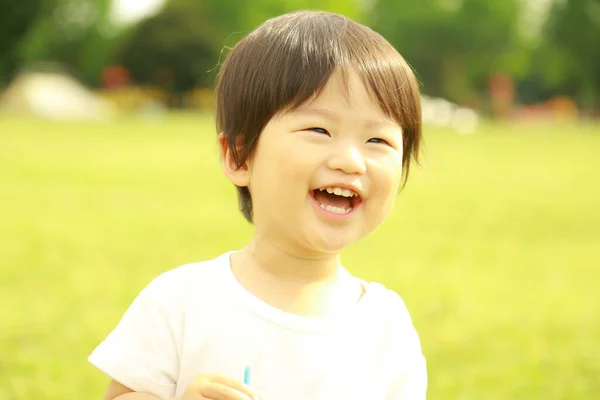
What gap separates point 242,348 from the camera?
6.75ft

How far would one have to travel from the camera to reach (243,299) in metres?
2.12

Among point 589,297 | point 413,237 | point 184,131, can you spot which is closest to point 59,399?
point 589,297

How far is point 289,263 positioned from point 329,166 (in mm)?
304

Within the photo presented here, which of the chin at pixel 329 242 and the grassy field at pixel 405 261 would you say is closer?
the chin at pixel 329 242

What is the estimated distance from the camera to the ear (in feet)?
7.22

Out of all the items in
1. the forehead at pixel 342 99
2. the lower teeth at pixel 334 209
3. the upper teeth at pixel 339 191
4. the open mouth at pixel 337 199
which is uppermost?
the forehead at pixel 342 99

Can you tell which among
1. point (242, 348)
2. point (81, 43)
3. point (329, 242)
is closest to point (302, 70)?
point (329, 242)

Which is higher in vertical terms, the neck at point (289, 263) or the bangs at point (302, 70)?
the bangs at point (302, 70)

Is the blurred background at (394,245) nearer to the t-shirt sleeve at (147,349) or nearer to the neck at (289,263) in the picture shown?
the neck at (289,263)

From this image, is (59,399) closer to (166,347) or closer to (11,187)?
(166,347)

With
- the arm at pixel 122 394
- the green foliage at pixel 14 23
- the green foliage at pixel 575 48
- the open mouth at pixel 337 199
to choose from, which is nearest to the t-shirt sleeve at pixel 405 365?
the open mouth at pixel 337 199

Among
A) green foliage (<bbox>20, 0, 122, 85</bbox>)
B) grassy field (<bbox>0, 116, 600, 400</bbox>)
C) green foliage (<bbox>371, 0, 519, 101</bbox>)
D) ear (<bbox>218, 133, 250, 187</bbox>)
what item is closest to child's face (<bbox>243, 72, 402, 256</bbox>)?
ear (<bbox>218, 133, 250, 187</bbox>)

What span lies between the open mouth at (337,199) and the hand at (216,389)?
0.43 meters

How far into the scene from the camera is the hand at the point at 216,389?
184 cm
